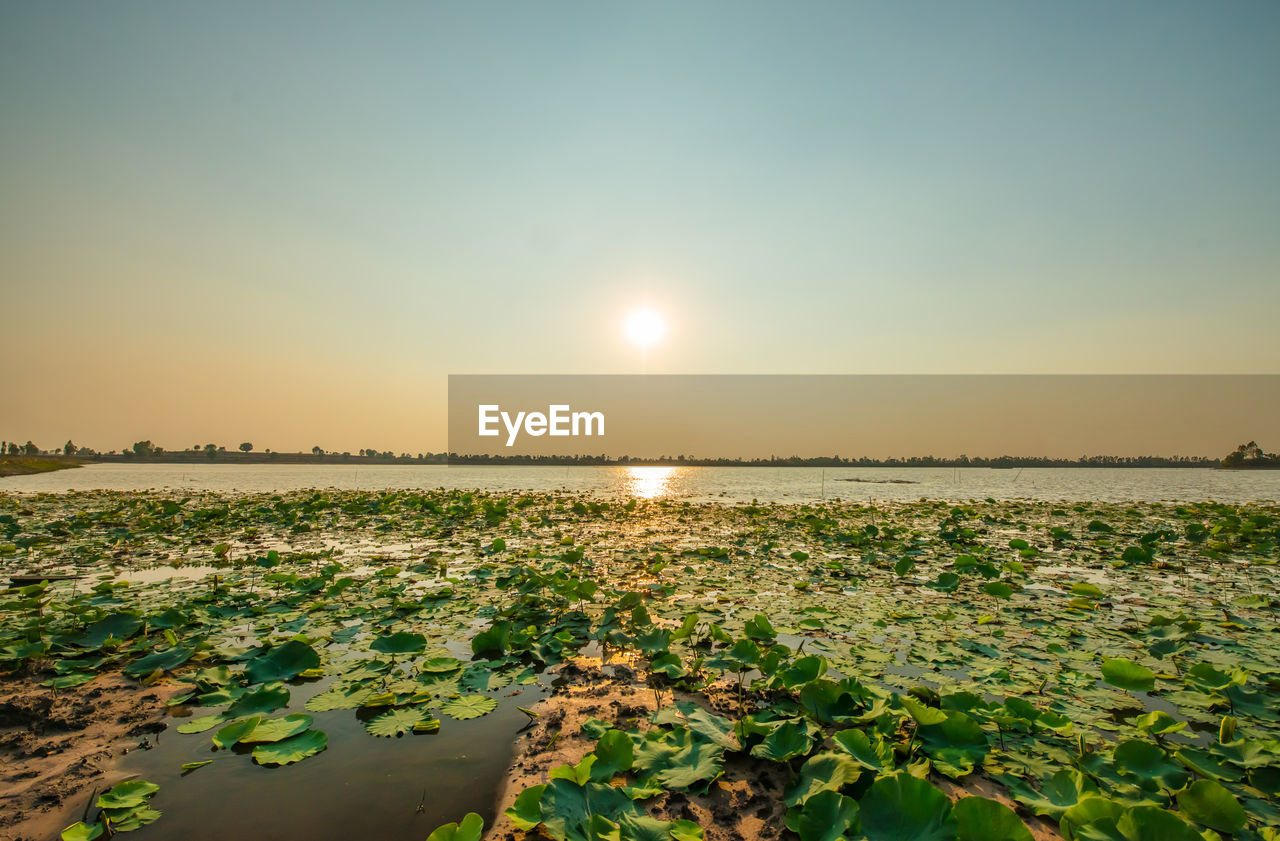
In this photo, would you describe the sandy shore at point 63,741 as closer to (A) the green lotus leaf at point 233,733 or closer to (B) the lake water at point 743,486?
(A) the green lotus leaf at point 233,733

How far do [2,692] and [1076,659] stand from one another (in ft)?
24.3

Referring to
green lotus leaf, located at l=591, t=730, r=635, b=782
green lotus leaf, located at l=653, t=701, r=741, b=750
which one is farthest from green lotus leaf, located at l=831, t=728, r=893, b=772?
green lotus leaf, located at l=591, t=730, r=635, b=782

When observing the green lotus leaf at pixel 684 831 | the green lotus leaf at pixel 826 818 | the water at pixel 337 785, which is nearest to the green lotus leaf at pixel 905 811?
the green lotus leaf at pixel 826 818

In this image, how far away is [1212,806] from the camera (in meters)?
2.10

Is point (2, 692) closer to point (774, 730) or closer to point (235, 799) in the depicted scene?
point (235, 799)

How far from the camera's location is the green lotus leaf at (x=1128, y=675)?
3.25 metres

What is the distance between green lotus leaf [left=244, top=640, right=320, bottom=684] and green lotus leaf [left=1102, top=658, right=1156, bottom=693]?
5130mm

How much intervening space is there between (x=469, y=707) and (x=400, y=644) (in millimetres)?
1182

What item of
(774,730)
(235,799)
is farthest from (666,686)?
(235,799)

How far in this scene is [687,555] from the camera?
9086 millimetres

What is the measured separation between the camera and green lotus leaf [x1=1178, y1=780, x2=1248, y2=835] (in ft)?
6.71

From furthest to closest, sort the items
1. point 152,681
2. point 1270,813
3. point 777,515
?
point 777,515, point 152,681, point 1270,813

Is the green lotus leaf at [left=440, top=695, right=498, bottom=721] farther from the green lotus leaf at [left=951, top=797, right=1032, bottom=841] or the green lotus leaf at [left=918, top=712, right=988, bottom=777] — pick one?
the green lotus leaf at [left=951, top=797, right=1032, bottom=841]

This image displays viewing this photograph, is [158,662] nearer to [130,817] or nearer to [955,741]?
[130,817]
